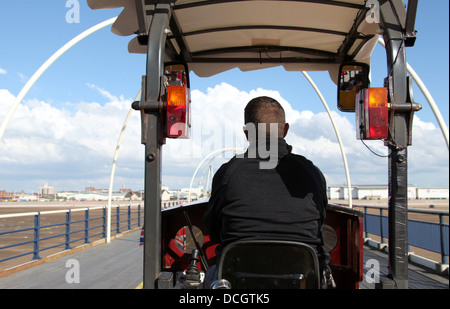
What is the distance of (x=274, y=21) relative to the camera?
383cm

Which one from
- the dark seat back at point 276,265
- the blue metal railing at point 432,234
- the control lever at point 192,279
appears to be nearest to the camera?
A: the dark seat back at point 276,265

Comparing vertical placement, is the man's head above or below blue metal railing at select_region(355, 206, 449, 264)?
above

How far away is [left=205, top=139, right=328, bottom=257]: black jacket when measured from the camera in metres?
2.07

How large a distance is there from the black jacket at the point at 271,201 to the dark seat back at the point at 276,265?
99mm

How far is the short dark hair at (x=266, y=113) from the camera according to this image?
2391 mm

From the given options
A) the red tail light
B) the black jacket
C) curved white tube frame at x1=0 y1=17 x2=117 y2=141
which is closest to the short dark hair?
the black jacket

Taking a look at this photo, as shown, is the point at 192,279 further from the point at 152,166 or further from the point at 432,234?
the point at 432,234

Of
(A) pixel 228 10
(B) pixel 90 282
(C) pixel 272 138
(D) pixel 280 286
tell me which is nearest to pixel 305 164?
(C) pixel 272 138

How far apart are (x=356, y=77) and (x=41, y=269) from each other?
304 inches

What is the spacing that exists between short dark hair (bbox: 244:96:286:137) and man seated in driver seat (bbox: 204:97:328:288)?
0.04 meters

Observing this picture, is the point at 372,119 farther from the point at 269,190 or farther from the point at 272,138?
the point at 269,190

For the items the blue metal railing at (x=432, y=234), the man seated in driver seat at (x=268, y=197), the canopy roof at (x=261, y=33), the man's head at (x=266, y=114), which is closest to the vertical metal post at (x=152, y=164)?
the man seated in driver seat at (x=268, y=197)

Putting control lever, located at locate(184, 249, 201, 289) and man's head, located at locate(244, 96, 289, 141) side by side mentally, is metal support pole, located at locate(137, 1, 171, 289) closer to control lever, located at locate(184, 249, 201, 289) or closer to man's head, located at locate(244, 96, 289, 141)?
control lever, located at locate(184, 249, 201, 289)

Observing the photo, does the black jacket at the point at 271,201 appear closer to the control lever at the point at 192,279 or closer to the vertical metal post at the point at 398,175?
the control lever at the point at 192,279
